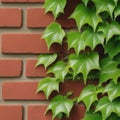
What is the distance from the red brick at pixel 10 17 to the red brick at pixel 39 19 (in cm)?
3

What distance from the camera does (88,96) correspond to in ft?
6.88

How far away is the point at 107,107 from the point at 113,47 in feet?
0.67

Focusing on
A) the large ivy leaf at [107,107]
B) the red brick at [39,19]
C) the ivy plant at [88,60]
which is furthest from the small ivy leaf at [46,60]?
the large ivy leaf at [107,107]

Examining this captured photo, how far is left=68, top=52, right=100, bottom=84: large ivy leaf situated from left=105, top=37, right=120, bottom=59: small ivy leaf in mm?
46

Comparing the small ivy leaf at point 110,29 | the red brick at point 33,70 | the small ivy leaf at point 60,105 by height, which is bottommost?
the small ivy leaf at point 60,105

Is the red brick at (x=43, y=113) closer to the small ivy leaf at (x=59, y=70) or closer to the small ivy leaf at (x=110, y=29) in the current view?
the small ivy leaf at (x=59, y=70)

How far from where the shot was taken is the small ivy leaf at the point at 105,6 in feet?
6.81

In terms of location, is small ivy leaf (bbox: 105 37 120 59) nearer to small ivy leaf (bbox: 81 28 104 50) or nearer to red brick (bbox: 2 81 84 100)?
small ivy leaf (bbox: 81 28 104 50)

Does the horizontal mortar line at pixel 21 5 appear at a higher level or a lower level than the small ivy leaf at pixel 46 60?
higher

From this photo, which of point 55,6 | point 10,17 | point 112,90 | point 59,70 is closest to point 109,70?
point 112,90

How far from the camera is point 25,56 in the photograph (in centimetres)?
213

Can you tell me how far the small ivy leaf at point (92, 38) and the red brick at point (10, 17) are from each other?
23cm

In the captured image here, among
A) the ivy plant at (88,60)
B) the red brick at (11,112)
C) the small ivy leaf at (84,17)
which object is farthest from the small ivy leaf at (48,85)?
the small ivy leaf at (84,17)

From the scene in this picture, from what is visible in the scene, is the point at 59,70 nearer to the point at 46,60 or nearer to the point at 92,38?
the point at 46,60
